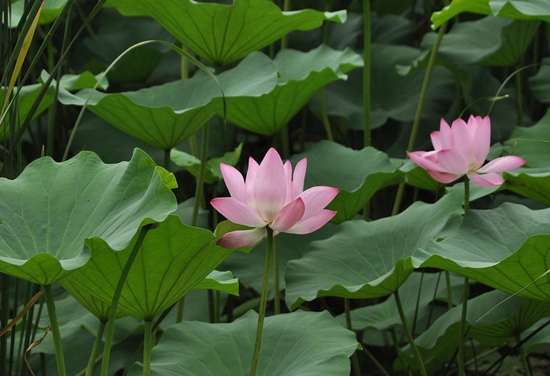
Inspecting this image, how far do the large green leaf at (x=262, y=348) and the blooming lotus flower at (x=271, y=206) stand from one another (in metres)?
0.23

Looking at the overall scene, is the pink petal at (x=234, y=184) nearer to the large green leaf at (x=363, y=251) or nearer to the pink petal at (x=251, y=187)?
the pink petal at (x=251, y=187)

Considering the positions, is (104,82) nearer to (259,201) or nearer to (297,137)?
(259,201)

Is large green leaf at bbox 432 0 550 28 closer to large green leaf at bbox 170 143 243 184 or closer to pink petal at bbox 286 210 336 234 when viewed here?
large green leaf at bbox 170 143 243 184

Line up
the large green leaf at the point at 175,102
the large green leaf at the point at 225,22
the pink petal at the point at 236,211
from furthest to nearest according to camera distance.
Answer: the large green leaf at the point at 225,22 < the large green leaf at the point at 175,102 < the pink petal at the point at 236,211

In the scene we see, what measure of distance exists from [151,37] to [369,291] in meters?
1.62

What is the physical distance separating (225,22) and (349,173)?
16.5 inches

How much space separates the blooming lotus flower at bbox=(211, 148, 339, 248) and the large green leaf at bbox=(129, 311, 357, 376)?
0.23m

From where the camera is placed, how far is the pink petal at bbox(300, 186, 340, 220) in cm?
78

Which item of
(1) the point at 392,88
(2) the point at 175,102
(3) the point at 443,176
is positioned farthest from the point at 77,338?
(1) the point at 392,88

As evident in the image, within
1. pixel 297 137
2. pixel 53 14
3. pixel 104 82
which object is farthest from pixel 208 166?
pixel 297 137

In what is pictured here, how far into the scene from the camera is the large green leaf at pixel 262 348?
3.15ft

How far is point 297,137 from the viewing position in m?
2.83

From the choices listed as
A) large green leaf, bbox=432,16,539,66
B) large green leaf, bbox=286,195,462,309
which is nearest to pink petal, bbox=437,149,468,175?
large green leaf, bbox=286,195,462,309

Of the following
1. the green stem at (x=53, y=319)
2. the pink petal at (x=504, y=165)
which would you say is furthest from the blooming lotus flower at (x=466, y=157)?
the green stem at (x=53, y=319)
